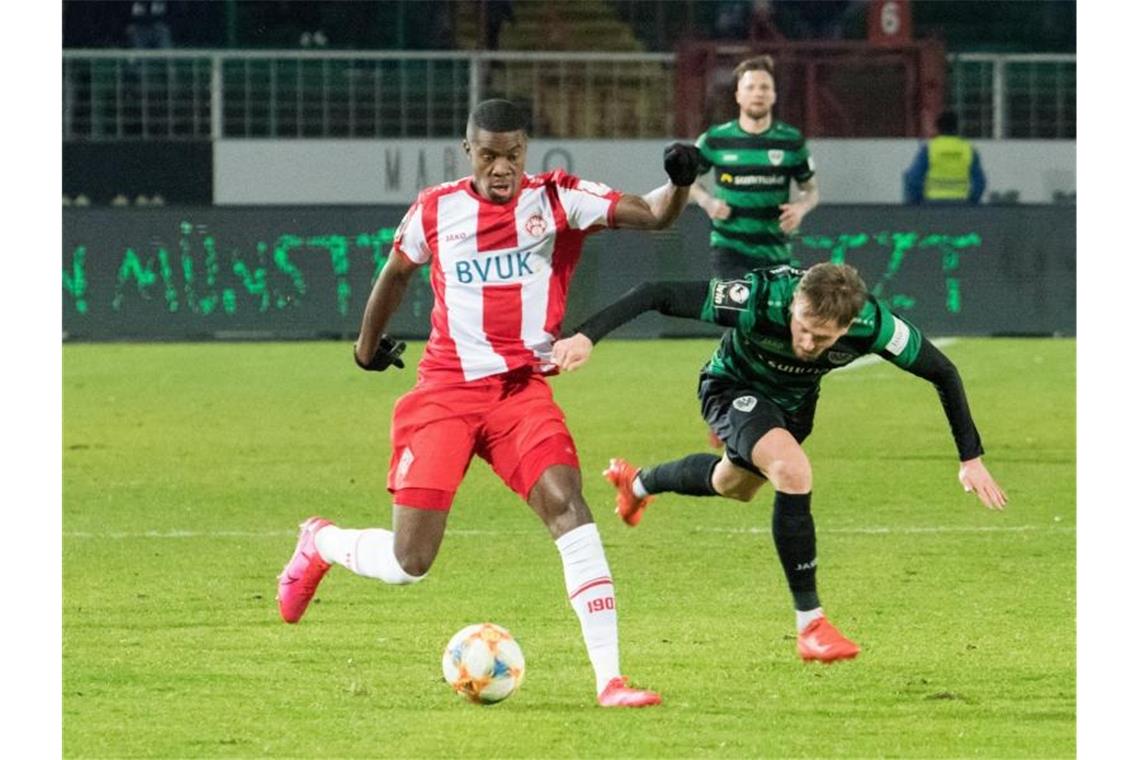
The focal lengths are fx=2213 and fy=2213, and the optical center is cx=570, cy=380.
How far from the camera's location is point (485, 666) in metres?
6.40

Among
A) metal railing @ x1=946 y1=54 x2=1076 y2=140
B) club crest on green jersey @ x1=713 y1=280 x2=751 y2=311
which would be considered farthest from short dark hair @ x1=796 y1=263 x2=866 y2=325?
metal railing @ x1=946 y1=54 x2=1076 y2=140

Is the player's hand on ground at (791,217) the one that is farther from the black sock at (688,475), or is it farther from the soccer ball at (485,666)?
the soccer ball at (485,666)

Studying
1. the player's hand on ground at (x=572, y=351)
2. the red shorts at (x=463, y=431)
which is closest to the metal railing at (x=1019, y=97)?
the red shorts at (x=463, y=431)

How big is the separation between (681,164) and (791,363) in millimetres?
1048

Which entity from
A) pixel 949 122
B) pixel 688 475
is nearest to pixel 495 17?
pixel 949 122

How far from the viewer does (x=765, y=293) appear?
7.02 metres

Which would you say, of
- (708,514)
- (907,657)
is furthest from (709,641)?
(708,514)

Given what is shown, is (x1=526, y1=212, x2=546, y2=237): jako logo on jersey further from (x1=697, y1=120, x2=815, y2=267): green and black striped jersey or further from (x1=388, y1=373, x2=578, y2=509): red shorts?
(x1=697, y1=120, x2=815, y2=267): green and black striped jersey

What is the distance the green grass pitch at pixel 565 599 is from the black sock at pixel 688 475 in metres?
0.39

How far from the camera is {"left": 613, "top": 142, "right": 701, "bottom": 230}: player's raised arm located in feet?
21.5

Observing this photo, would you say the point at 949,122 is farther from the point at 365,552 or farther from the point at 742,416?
the point at 365,552

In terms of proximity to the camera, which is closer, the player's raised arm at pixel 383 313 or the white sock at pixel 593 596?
the white sock at pixel 593 596

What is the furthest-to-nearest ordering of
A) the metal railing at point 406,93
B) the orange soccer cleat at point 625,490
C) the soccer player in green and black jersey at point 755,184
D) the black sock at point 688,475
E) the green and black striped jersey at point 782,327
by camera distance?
the metal railing at point 406,93 → the soccer player in green and black jersey at point 755,184 → the orange soccer cleat at point 625,490 → the black sock at point 688,475 → the green and black striped jersey at point 782,327

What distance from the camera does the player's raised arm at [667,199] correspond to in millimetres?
6543
